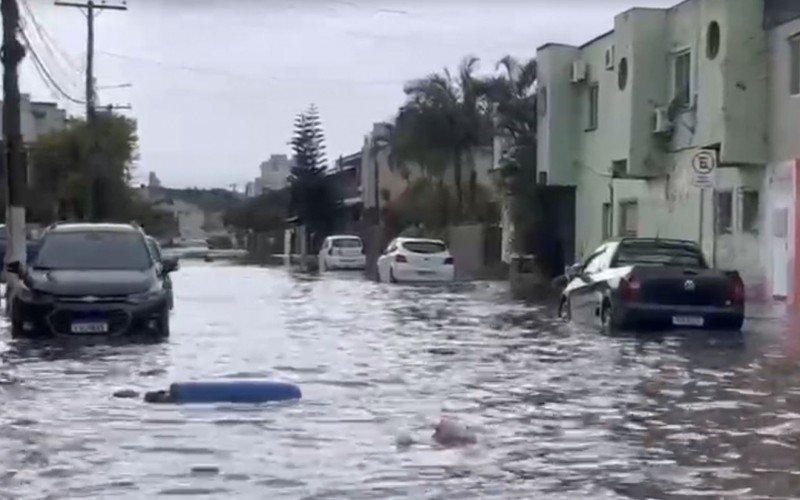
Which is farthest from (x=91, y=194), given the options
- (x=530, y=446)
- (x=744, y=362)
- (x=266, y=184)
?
(x=266, y=184)

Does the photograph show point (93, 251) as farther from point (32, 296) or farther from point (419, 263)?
point (419, 263)

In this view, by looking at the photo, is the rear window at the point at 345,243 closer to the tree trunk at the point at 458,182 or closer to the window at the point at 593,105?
the tree trunk at the point at 458,182

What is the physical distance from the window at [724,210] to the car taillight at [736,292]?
1305 centimetres

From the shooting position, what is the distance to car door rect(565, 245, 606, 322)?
23781 millimetres

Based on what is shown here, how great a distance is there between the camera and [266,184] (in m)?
183

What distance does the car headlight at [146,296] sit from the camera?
67.1ft

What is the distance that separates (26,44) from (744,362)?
1945 centimetres

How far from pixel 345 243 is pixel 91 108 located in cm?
1080

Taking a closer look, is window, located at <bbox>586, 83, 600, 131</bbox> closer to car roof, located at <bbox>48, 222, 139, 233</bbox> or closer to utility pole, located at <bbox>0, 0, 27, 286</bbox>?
utility pole, located at <bbox>0, 0, 27, 286</bbox>

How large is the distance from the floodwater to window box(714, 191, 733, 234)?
11.9m

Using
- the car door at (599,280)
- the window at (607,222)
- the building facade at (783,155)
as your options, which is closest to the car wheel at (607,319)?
the car door at (599,280)

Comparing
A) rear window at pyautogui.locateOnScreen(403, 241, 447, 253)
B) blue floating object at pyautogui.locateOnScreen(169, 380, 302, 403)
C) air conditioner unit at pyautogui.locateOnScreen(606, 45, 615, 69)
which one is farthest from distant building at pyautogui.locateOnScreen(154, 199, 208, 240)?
blue floating object at pyautogui.locateOnScreen(169, 380, 302, 403)

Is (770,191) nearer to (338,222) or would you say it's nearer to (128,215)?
(128,215)

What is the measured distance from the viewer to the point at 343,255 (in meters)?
59.2
